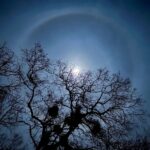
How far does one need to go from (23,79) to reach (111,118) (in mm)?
7087

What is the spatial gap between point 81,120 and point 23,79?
5.14 m

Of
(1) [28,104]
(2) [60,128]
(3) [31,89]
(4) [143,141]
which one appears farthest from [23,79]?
(4) [143,141]

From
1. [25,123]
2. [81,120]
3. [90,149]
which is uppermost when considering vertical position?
[81,120]

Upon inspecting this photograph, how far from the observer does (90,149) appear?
44.1ft

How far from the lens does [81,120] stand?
1452 cm

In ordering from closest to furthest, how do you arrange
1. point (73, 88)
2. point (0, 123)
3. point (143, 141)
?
1. point (0, 123)
2. point (73, 88)
3. point (143, 141)

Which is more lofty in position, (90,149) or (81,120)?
(81,120)

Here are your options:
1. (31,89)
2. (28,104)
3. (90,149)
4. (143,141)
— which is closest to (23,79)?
(31,89)

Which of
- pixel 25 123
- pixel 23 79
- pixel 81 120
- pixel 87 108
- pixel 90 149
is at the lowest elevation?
pixel 90 149

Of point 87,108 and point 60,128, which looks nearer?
point 60,128

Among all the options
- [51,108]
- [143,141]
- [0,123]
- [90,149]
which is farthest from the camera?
[143,141]

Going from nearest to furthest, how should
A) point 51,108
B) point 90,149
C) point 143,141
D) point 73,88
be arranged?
1. point 90,149
2. point 51,108
3. point 73,88
4. point 143,141

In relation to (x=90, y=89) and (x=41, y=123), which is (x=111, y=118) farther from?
(x=41, y=123)

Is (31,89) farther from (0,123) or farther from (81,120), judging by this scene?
(81,120)
